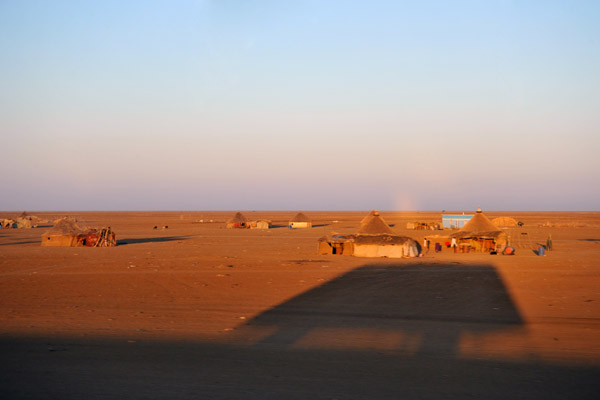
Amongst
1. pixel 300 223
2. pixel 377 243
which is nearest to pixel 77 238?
pixel 377 243

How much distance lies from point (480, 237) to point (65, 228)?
101ft

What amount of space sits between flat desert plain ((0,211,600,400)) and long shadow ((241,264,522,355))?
0.20 feet

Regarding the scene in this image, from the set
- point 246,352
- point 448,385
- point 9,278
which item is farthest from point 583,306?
point 9,278

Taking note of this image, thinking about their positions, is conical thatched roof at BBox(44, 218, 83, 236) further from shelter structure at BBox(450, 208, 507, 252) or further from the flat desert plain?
shelter structure at BBox(450, 208, 507, 252)

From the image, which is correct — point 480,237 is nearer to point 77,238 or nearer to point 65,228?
point 77,238

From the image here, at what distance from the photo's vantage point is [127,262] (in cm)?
2983

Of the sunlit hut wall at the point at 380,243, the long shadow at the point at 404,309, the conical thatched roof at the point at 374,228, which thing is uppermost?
the conical thatched roof at the point at 374,228

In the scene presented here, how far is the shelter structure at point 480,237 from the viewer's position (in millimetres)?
37372

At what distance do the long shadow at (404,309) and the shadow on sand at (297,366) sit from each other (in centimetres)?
6

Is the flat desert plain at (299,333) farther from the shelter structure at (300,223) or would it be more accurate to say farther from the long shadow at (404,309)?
the shelter structure at (300,223)

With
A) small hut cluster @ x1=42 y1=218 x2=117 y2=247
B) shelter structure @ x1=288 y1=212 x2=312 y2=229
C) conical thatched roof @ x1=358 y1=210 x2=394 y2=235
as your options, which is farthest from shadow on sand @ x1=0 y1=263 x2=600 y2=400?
shelter structure @ x1=288 y1=212 x2=312 y2=229

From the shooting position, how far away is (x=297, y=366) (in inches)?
388

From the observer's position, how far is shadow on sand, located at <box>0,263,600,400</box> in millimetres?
8352

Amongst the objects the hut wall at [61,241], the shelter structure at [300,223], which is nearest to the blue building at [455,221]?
the shelter structure at [300,223]
